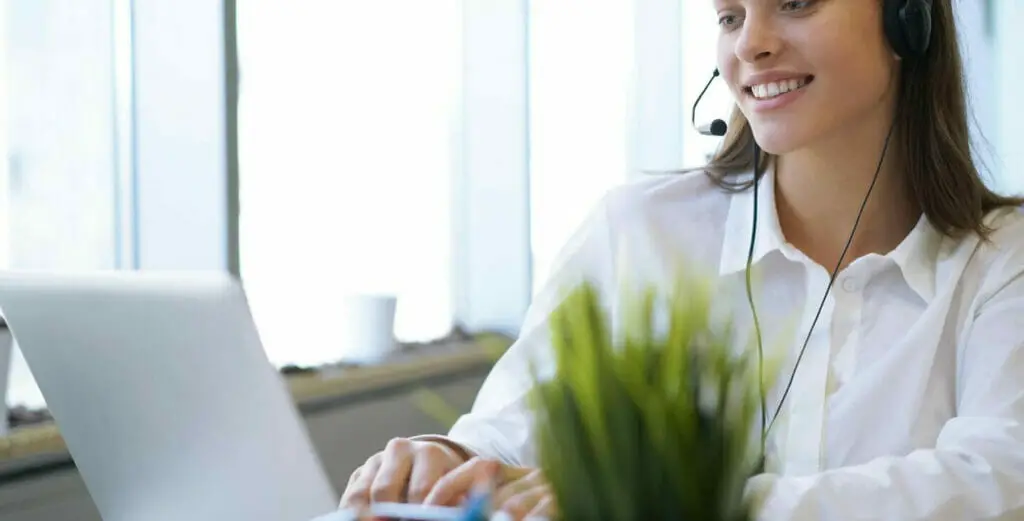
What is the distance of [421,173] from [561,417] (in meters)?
2.03

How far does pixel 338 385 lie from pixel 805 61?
991 mm

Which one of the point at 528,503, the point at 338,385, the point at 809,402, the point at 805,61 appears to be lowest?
the point at 338,385

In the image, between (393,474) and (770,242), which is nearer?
(393,474)

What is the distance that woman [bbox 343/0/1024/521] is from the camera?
100cm

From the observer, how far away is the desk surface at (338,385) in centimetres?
117

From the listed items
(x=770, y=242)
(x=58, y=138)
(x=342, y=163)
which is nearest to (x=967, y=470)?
(x=770, y=242)

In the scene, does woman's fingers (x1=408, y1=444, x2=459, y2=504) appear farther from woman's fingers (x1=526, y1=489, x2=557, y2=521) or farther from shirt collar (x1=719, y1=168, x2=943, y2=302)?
shirt collar (x1=719, y1=168, x2=943, y2=302)

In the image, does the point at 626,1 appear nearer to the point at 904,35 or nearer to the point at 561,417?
the point at 904,35

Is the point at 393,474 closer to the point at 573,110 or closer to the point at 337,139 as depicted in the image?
the point at 337,139

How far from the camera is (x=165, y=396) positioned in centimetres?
71

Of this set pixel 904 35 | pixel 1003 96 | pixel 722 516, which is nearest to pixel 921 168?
pixel 904 35

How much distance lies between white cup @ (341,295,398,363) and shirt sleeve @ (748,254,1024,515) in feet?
3.77

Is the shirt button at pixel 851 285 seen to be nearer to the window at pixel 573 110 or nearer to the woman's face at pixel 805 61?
the woman's face at pixel 805 61

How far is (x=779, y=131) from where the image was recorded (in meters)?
1.17
